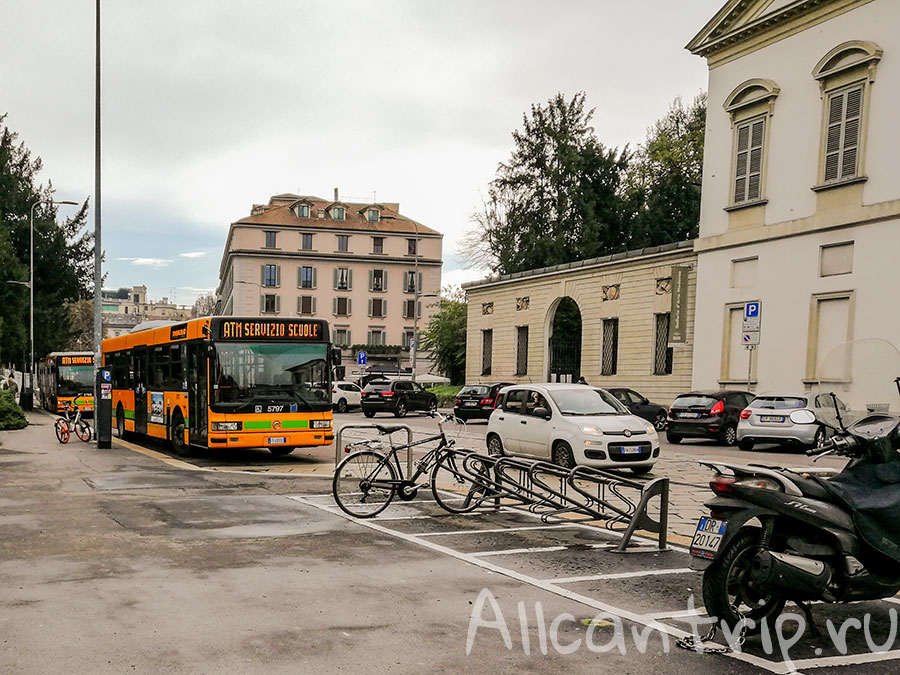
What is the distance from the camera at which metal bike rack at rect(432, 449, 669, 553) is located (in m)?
8.59

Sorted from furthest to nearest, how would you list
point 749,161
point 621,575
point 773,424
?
point 749,161 → point 773,424 → point 621,575

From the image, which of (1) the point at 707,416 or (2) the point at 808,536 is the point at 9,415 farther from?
(2) the point at 808,536

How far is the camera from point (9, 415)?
27500 millimetres

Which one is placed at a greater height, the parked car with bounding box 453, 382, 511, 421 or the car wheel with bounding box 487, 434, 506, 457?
the car wheel with bounding box 487, 434, 506, 457

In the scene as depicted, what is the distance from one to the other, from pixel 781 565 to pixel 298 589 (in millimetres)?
3429

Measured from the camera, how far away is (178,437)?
1825cm

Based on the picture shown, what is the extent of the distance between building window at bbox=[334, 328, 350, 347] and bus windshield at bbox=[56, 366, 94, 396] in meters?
49.1

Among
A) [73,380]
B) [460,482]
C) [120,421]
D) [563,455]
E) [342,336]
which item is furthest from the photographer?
[342,336]

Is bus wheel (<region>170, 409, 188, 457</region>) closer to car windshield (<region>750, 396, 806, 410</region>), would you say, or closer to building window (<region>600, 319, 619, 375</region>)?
car windshield (<region>750, 396, 806, 410</region>)

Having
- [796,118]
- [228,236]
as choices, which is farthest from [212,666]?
[228,236]

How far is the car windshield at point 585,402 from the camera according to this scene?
15.2 meters

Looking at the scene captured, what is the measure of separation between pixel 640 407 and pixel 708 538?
2427 cm

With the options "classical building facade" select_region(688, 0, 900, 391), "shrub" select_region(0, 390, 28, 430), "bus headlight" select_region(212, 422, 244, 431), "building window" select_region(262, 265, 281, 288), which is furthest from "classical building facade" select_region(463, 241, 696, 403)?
"building window" select_region(262, 265, 281, 288)

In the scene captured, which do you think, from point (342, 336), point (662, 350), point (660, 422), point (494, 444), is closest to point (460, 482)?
point (494, 444)
